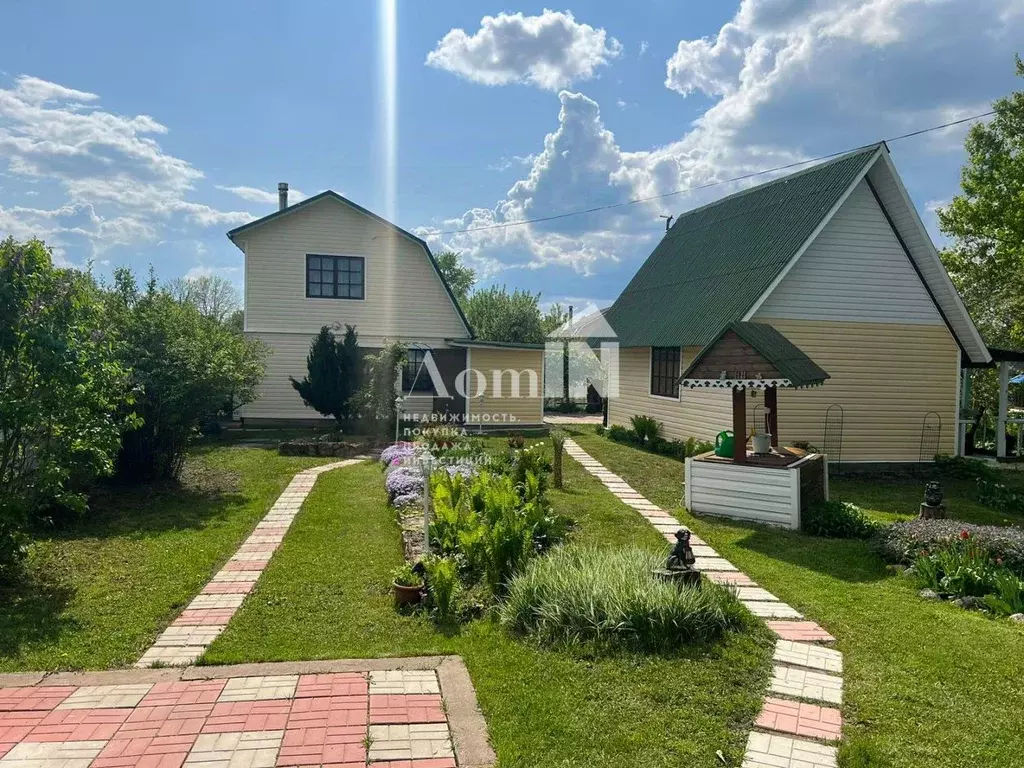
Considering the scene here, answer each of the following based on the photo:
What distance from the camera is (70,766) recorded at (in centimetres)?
338

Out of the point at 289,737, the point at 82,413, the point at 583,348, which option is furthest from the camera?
the point at 583,348

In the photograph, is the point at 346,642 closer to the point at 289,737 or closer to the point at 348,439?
the point at 289,737

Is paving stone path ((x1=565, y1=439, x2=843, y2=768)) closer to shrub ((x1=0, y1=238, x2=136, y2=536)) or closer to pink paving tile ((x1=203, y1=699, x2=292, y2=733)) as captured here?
pink paving tile ((x1=203, y1=699, x2=292, y2=733))

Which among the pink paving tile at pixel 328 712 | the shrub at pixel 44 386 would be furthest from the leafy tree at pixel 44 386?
the pink paving tile at pixel 328 712

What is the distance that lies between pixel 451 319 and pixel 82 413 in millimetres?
14818

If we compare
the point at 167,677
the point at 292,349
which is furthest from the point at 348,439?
the point at 167,677

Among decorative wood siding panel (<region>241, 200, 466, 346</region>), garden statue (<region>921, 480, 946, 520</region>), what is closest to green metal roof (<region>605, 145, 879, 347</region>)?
garden statue (<region>921, 480, 946, 520</region>)

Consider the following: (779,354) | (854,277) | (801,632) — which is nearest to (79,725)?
(801,632)

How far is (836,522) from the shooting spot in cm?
891

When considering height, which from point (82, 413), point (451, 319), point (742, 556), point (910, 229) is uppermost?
point (910, 229)

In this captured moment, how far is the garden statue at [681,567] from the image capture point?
5422mm

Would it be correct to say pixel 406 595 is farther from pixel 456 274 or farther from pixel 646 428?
pixel 456 274

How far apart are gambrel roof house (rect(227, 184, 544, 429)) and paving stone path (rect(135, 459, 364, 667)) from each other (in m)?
10.5

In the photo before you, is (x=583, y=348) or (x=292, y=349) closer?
(x=292, y=349)
